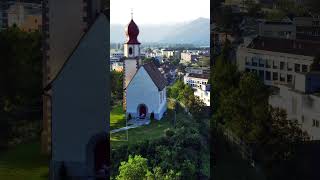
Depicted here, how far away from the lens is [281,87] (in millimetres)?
4719

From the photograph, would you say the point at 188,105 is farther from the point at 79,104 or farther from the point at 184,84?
the point at 79,104

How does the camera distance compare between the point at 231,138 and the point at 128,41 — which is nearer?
the point at 231,138

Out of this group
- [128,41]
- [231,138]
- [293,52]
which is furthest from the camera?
[128,41]

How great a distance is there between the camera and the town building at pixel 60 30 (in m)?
4.84

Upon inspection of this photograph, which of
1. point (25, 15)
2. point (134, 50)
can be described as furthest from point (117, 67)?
point (25, 15)

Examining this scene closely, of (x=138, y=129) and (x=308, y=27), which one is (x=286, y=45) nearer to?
(x=308, y=27)

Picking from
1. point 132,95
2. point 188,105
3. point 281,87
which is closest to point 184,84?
point 188,105

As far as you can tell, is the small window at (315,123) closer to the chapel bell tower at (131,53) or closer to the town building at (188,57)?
the town building at (188,57)

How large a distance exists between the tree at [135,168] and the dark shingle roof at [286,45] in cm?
207

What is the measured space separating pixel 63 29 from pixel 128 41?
2.75ft

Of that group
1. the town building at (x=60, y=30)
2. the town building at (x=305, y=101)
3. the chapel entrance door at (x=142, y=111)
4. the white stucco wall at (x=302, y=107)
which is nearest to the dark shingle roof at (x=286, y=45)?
the town building at (x=305, y=101)

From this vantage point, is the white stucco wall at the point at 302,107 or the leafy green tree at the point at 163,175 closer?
the white stucco wall at the point at 302,107

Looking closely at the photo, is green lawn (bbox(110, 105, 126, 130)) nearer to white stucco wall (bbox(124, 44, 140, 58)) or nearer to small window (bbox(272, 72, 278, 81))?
white stucco wall (bbox(124, 44, 140, 58))

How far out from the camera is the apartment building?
457 centimetres
